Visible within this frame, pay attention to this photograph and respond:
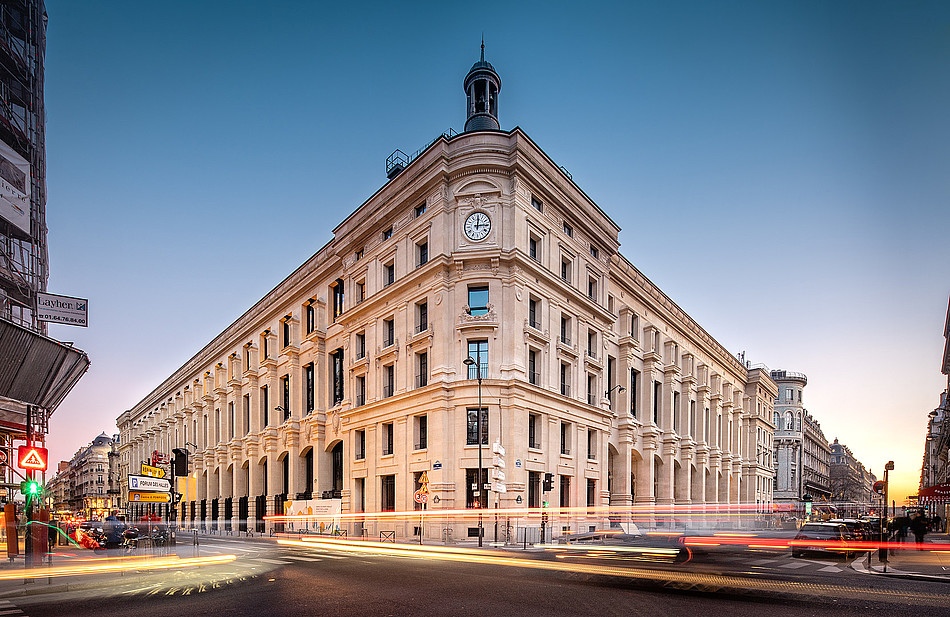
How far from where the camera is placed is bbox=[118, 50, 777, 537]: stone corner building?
124 ft

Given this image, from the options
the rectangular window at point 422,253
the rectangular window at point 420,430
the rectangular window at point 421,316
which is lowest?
the rectangular window at point 420,430

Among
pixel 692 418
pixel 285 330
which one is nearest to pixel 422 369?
pixel 285 330

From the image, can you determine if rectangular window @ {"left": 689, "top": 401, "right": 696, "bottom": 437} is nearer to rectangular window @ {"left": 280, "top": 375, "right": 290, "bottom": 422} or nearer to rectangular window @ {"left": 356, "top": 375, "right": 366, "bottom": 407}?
rectangular window @ {"left": 356, "top": 375, "right": 366, "bottom": 407}

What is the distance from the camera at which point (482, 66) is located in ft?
157

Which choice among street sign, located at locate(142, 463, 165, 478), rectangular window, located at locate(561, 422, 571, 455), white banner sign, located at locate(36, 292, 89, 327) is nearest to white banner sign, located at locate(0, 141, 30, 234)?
white banner sign, located at locate(36, 292, 89, 327)

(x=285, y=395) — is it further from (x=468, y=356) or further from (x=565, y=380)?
(x=565, y=380)

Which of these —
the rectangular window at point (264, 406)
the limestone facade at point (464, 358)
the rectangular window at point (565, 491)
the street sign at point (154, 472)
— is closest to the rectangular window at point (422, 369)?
the limestone facade at point (464, 358)

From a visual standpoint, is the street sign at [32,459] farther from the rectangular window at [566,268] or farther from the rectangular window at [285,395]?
the rectangular window at [285,395]

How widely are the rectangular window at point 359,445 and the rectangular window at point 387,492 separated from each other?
359cm

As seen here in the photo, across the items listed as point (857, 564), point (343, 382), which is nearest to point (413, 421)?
point (343, 382)

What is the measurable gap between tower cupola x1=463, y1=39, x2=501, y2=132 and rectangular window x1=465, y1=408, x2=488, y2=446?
2206 centimetres

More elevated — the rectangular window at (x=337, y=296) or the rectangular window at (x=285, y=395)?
the rectangular window at (x=337, y=296)

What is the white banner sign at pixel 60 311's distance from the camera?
22.0 meters

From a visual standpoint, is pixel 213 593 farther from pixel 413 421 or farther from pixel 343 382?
pixel 343 382
